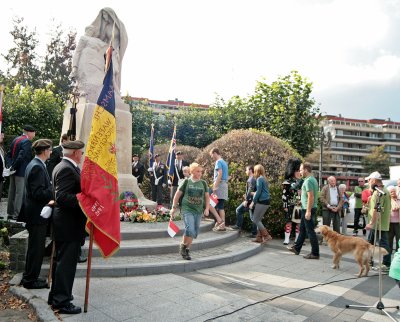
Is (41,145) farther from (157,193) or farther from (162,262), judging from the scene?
(157,193)

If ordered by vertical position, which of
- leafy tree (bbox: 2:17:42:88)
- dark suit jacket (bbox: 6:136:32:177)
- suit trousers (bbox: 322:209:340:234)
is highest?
leafy tree (bbox: 2:17:42:88)

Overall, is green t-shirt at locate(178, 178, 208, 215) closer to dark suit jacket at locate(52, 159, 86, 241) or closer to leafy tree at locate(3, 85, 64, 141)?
dark suit jacket at locate(52, 159, 86, 241)

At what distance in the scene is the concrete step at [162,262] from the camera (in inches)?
213

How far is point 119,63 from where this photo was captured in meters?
11.2

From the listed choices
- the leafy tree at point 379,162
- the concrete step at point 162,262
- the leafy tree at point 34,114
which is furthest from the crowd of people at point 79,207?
the leafy tree at point 379,162

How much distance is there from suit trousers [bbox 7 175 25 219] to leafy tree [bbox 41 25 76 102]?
920 inches

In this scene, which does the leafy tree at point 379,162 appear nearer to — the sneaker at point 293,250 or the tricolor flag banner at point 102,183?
the sneaker at point 293,250

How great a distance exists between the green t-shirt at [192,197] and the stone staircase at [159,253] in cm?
93

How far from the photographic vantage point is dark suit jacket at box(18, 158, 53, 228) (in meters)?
4.54

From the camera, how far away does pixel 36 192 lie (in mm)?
4523

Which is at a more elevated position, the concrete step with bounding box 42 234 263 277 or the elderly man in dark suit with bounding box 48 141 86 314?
the elderly man in dark suit with bounding box 48 141 86 314

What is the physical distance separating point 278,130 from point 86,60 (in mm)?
Result: 13741

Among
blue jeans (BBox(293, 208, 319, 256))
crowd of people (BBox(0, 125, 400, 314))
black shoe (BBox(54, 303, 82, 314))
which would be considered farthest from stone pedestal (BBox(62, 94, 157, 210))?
black shoe (BBox(54, 303, 82, 314))

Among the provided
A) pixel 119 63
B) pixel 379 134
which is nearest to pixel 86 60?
pixel 119 63
